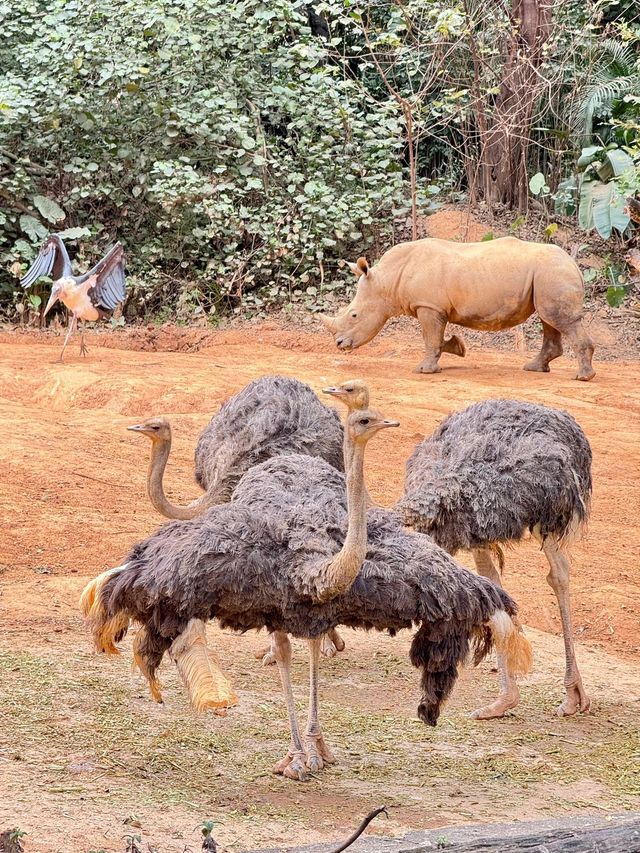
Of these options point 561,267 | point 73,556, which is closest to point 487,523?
point 73,556

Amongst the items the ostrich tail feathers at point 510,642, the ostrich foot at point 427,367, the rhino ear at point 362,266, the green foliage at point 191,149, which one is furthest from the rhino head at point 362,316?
the ostrich tail feathers at point 510,642

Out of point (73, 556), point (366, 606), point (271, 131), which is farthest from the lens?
point (271, 131)

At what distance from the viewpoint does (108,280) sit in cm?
1352

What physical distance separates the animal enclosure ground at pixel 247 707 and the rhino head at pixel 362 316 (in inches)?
119

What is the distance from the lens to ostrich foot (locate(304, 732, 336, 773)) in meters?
5.00

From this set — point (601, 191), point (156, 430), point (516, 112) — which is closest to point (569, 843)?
point (156, 430)

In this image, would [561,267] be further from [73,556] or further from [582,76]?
[73,556]

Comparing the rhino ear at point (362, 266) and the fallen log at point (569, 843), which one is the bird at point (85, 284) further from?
the fallen log at point (569, 843)

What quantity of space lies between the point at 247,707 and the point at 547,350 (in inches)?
350

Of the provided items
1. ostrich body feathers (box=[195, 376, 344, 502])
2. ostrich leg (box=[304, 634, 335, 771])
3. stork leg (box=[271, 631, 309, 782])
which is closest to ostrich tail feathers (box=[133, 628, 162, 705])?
stork leg (box=[271, 631, 309, 782])

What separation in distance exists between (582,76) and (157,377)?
9.36m

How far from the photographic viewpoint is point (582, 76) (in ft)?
60.3

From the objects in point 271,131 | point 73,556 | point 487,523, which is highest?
point 271,131

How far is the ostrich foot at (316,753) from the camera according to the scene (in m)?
5.00
